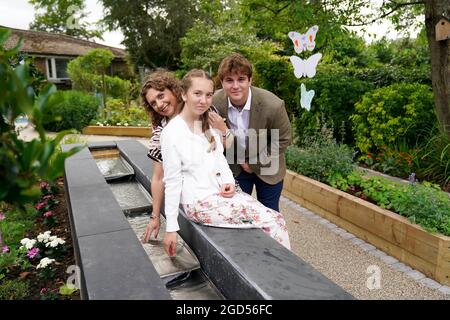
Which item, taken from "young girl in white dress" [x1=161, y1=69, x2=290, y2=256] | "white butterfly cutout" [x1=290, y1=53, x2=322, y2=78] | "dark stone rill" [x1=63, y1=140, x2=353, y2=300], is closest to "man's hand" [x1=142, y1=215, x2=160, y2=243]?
"dark stone rill" [x1=63, y1=140, x2=353, y2=300]

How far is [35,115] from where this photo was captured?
2.86 ft

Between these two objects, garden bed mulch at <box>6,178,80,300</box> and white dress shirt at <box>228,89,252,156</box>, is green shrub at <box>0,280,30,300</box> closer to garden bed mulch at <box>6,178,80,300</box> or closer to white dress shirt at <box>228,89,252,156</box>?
garden bed mulch at <box>6,178,80,300</box>

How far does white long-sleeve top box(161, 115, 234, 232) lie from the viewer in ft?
7.03

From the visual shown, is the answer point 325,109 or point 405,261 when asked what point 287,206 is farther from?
point 325,109

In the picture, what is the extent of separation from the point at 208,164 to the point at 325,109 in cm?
451

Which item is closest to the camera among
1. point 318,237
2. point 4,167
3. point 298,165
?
point 4,167

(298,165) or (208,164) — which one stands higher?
(208,164)

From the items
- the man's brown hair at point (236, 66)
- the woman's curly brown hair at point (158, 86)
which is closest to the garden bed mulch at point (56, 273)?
the woman's curly brown hair at point (158, 86)

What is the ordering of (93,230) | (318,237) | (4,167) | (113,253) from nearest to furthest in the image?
(4,167)
(113,253)
(93,230)
(318,237)

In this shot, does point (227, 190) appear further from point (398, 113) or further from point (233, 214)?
point (398, 113)

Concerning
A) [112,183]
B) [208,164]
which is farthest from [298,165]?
[208,164]

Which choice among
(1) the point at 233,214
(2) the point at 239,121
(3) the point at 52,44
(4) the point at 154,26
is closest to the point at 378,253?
(2) the point at 239,121

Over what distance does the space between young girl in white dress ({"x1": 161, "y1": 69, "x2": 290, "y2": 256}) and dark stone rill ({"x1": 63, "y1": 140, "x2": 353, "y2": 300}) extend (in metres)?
0.09

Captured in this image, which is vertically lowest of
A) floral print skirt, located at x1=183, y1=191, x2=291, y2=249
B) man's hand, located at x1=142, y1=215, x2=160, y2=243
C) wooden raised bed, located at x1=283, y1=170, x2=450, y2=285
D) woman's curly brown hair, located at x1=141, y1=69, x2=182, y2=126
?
wooden raised bed, located at x1=283, y1=170, x2=450, y2=285
